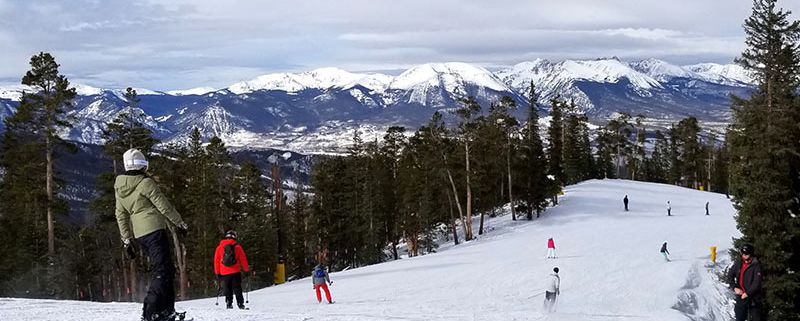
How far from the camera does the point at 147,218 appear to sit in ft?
28.4

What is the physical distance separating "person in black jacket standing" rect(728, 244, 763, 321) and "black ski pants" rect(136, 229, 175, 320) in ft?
33.3

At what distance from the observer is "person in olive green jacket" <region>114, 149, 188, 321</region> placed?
856cm

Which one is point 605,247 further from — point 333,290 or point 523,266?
point 333,290

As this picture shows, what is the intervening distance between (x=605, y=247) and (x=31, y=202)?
30803 millimetres

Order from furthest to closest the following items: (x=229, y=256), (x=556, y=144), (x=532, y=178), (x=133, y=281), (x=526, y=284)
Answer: (x=556, y=144), (x=532, y=178), (x=133, y=281), (x=526, y=284), (x=229, y=256)

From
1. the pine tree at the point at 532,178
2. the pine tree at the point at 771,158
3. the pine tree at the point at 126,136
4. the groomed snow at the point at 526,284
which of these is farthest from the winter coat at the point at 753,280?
the pine tree at the point at 532,178

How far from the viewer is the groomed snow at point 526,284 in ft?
44.6

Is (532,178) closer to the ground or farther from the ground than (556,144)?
closer to the ground

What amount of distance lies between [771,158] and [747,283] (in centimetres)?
1803

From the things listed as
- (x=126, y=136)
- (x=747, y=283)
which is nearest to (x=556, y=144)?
(x=126, y=136)

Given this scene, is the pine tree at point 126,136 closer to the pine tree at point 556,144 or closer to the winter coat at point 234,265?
the winter coat at point 234,265

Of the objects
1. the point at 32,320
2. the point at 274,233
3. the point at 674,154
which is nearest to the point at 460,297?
the point at 32,320

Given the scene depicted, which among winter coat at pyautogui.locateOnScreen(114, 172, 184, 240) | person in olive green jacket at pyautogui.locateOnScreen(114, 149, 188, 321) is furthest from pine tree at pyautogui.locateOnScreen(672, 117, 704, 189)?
winter coat at pyautogui.locateOnScreen(114, 172, 184, 240)

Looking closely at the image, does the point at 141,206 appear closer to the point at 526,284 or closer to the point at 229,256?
the point at 229,256
